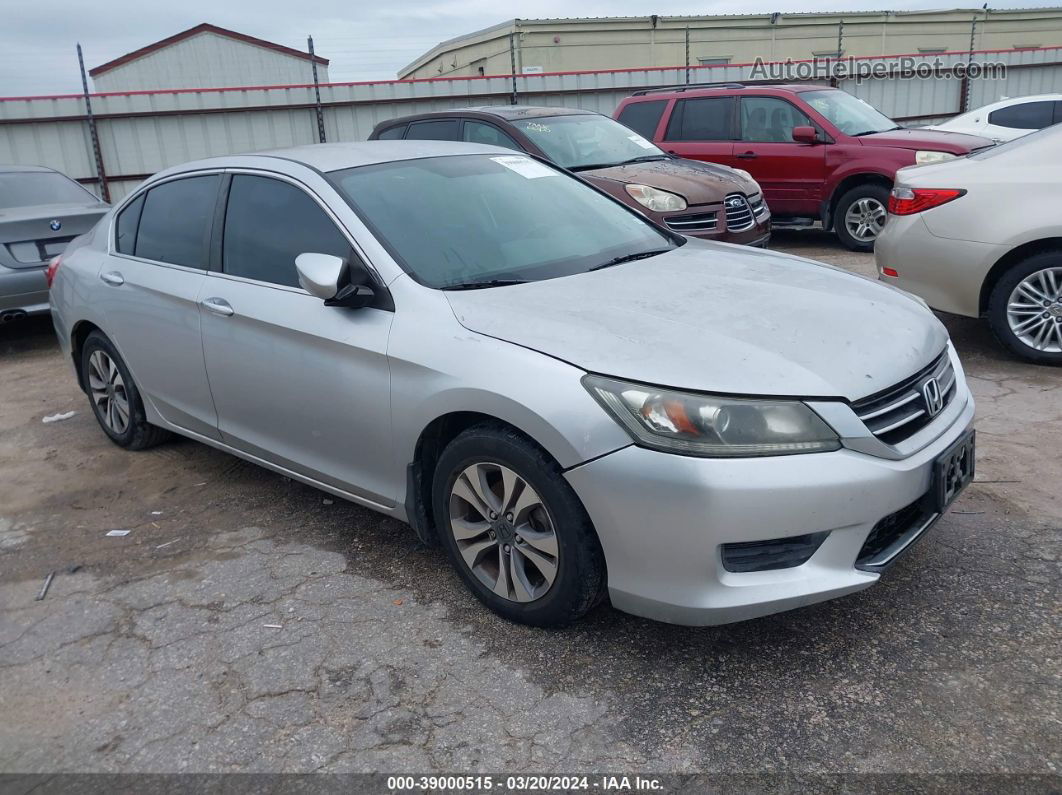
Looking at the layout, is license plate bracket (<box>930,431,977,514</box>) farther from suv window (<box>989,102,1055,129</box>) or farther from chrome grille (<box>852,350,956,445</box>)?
suv window (<box>989,102,1055,129</box>)

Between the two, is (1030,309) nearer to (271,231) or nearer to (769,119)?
(271,231)

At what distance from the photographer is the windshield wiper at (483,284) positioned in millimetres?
3281

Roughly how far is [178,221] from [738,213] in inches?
202

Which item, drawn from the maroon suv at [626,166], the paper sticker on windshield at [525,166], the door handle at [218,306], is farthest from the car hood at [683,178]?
the door handle at [218,306]

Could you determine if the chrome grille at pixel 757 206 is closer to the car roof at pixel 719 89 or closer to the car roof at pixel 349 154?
the car roof at pixel 719 89

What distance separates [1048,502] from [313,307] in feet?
10.2

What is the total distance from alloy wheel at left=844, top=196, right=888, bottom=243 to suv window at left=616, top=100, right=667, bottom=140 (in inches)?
104

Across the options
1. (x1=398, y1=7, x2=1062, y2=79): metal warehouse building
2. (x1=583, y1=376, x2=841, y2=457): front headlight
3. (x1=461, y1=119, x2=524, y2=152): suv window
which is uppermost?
(x1=398, y1=7, x2=1062, y2=79): metal warehouse building

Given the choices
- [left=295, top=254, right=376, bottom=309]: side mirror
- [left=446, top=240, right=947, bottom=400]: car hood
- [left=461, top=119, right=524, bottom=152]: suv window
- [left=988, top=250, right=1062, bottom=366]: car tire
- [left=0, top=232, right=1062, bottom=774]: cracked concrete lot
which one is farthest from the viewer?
[left=461, top=119, right=524, bottom=152]: suv window

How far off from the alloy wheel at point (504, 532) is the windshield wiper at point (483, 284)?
688mm

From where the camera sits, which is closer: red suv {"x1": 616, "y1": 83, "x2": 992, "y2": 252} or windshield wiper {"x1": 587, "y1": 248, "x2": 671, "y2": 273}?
windshield wiper {"x1": 587, "y1": 248, "x2": 671, "y2": 273}

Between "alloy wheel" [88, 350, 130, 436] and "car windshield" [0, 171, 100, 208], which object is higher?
"car windshield" [0, 171, 100, 208]

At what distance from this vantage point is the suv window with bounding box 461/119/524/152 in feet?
27.7

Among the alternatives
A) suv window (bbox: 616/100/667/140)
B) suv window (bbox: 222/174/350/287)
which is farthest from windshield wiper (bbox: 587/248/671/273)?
suv window (bbox: 616/100/667/140)
